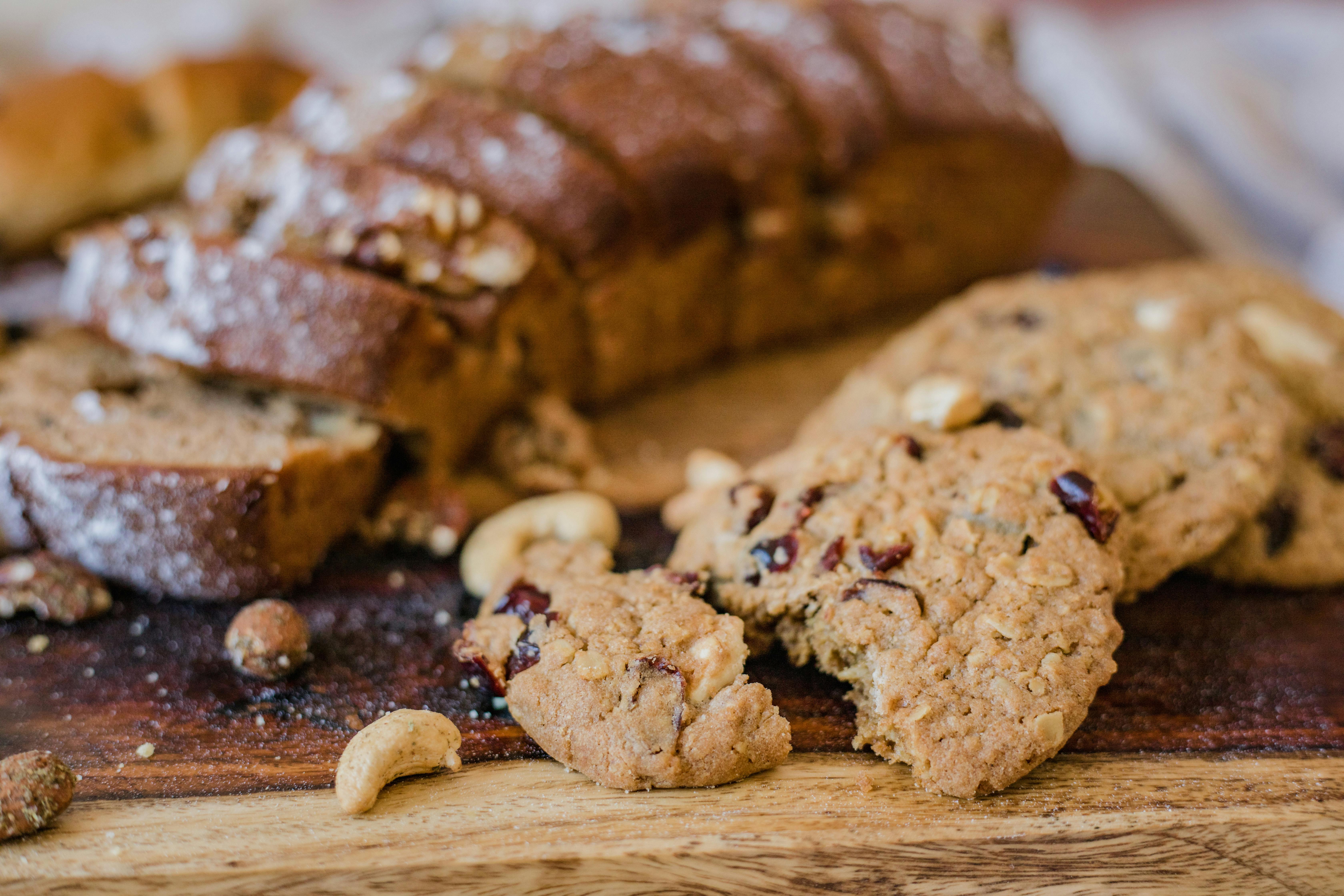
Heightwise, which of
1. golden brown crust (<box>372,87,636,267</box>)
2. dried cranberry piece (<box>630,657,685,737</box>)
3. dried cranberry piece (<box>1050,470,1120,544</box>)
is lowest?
dried cranberry piece (<box>630,657,685,737</box>)

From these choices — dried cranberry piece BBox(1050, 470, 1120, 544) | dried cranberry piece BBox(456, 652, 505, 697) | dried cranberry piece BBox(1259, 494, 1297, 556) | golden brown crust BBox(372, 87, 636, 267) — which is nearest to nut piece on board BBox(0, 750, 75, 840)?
dried cranberry piece BBox(456, 652, 505, 697)

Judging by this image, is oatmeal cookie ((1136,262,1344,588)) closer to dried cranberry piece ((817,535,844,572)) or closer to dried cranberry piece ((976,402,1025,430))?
dried cranberry piece ((976,402,1025,430))

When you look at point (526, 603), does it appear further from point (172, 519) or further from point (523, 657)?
point (172, 519)

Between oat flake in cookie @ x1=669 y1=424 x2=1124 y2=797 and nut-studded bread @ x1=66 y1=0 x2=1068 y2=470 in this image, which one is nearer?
oat flake in cookie @ x1=669 y1=424 x2=1124 y2=797

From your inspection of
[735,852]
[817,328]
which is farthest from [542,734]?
[817,328]

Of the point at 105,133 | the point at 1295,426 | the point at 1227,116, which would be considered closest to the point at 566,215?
the point at 1295,426

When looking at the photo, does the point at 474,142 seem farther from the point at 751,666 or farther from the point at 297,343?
the point at 751,666
